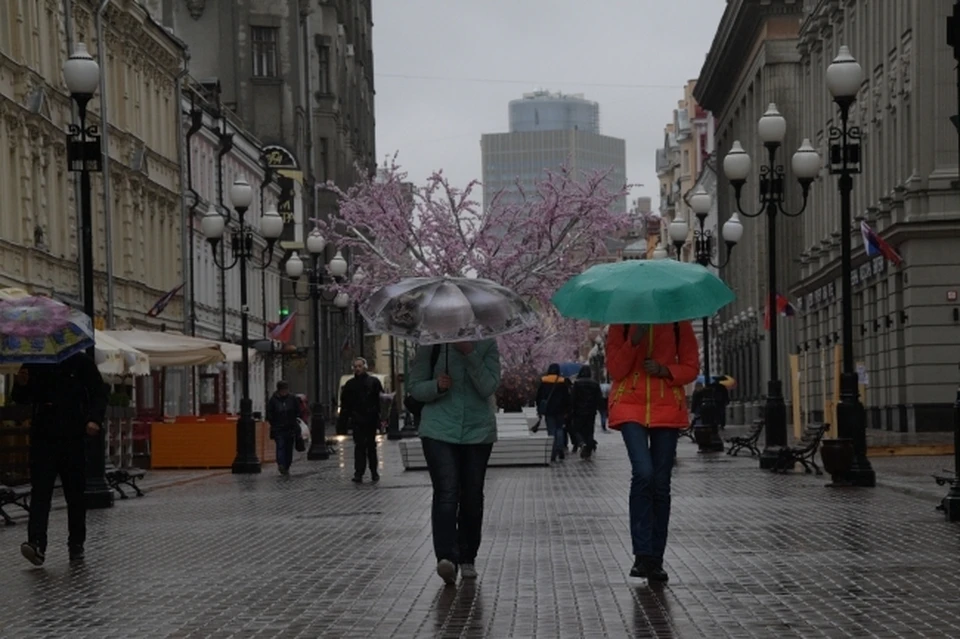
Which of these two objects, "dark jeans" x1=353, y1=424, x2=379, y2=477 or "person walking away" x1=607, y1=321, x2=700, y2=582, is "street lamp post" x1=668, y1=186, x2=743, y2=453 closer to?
"dark jeans" x1=353, y1=424, x2=379, y2=477

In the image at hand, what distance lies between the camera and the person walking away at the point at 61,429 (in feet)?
53.9

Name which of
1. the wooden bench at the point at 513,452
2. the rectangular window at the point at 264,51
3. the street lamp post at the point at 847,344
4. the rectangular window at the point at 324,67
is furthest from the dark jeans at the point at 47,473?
the rectangular window at the point at 324,67

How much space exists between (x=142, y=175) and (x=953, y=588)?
44288mm

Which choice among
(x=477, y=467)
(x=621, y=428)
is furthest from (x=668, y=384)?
(x=477, y=467)

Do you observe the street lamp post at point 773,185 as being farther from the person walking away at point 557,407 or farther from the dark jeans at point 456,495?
the dark jeans at point 456,495

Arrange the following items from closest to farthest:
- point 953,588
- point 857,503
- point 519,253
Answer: point 953,588 < point 857,503 < point 519,253

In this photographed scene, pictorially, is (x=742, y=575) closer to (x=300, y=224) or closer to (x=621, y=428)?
(x=621, y=428)

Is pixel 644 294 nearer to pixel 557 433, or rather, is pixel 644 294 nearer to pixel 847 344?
pixel 847 344

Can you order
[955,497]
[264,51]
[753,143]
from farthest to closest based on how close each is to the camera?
[264,51] < [753,143] < [955,497]

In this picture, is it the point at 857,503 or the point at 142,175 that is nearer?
the point at 857,503

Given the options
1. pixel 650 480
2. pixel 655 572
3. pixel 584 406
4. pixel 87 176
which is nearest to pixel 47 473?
pixel 650 480

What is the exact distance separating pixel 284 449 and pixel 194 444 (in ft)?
17.8

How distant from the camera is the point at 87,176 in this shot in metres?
25.0

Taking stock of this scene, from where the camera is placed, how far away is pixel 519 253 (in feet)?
208
